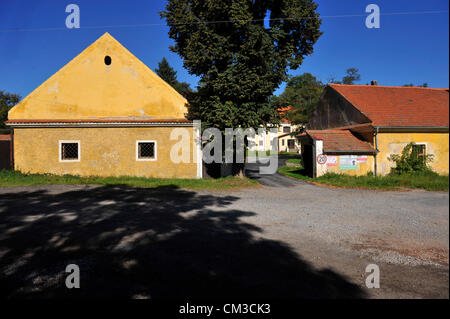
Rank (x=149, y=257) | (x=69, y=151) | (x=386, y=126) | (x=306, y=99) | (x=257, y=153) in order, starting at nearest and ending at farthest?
1. (x=386, y=126)
2. (x=149, y=257)
3. (x=69, y=151)
4. (x=306, y=99)
5. (x=257, y=153)

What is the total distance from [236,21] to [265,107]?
409 centimetres

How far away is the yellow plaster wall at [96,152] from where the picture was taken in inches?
560

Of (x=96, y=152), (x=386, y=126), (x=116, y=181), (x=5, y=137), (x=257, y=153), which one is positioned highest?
(x=5, y=137)

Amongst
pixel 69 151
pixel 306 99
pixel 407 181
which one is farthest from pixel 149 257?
pixel 306 99

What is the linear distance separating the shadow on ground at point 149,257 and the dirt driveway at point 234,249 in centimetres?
2

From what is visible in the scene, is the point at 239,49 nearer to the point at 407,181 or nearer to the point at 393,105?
the point at 393,105

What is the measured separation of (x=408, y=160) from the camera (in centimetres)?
169

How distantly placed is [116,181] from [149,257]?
10009 mm

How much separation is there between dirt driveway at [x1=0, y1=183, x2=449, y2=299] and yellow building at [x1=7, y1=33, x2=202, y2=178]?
22.9ft

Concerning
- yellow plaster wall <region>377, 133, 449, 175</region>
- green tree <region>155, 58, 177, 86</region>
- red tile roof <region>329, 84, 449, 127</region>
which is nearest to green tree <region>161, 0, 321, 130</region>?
red tile roof <region>329, 84, 449, 127</region>

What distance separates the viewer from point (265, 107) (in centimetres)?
1237

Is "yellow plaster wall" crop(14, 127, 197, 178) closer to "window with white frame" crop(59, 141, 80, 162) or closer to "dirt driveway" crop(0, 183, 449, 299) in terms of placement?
"window with white frame" crop(59, 141, 80, 162)

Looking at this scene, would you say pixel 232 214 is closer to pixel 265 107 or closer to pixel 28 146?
pixel 265 107
